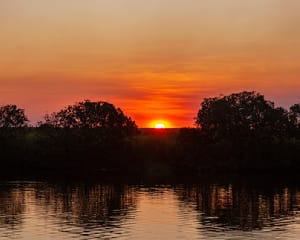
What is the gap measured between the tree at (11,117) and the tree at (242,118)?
5329 cm

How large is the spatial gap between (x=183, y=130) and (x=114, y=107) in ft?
73.2

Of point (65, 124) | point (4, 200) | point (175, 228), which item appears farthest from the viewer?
point (65, 124)

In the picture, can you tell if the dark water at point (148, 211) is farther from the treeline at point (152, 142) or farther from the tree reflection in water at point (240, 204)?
the treeline at point (152, 142)

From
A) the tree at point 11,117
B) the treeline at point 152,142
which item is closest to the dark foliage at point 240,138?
the treeline at point 152,142

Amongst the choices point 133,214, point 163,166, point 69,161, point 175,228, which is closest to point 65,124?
point 69,161

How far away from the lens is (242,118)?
180m

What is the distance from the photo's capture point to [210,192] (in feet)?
364

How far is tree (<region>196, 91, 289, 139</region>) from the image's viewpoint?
17962cm

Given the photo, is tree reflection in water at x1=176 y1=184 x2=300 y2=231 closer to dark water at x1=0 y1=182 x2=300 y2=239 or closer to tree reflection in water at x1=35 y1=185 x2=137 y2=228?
dark water at x1=0 y1=182 x2=300 y2=239

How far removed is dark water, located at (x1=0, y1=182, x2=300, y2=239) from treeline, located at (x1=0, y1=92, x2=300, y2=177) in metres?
50.0

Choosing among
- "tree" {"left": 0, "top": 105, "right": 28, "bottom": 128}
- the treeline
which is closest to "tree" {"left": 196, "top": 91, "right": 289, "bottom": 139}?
the treeline

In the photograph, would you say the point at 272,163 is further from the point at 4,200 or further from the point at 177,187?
the point at 4,200

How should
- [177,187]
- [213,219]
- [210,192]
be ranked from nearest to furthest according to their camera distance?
[213,219], [210,192], [177,187]

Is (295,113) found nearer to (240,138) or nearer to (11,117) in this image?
→ (240,138)
